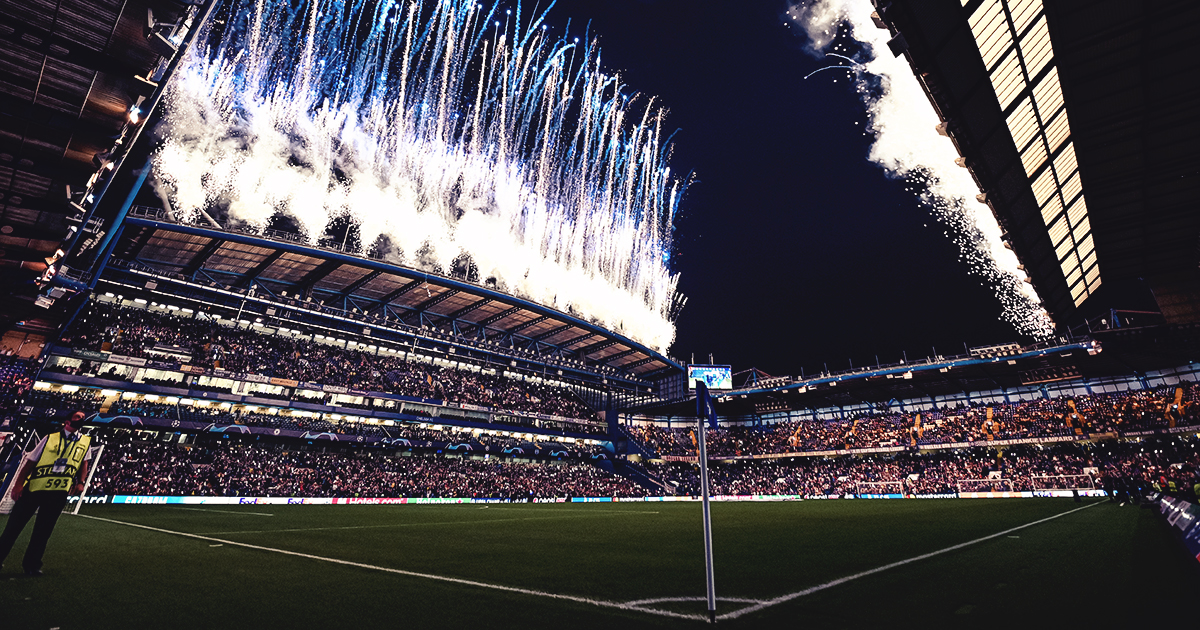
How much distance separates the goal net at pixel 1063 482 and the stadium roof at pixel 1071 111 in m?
29.9

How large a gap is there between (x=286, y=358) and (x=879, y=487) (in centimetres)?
5836

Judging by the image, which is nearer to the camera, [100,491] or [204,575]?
[204,575]

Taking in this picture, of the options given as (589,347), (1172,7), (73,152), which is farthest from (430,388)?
(1172,7)

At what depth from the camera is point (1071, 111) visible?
11.2 m

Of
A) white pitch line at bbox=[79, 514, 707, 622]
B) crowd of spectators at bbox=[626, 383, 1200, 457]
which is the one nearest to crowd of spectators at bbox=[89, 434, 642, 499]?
crowd of spectators at bbox=[626, 383, 1200, 457]

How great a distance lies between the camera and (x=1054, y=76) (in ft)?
34.2

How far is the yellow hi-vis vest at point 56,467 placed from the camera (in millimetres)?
5422

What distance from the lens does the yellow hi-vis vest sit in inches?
213

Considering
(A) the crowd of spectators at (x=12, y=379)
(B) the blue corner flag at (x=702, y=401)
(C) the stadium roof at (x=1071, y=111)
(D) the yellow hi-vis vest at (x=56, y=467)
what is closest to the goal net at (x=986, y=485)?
(C) the stadium roof at (x=1071, y=111)

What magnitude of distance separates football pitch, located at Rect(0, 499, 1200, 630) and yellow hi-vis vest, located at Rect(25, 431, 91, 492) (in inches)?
38.9

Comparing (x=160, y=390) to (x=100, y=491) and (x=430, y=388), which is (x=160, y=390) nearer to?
(x=100, y=491)

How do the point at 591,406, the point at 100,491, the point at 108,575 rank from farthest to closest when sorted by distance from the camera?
the point at 591,406, the point at 100,491, the point at 108,575

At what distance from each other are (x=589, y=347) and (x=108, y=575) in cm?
5605

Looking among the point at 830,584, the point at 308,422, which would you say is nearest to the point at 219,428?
the point at 308,422
